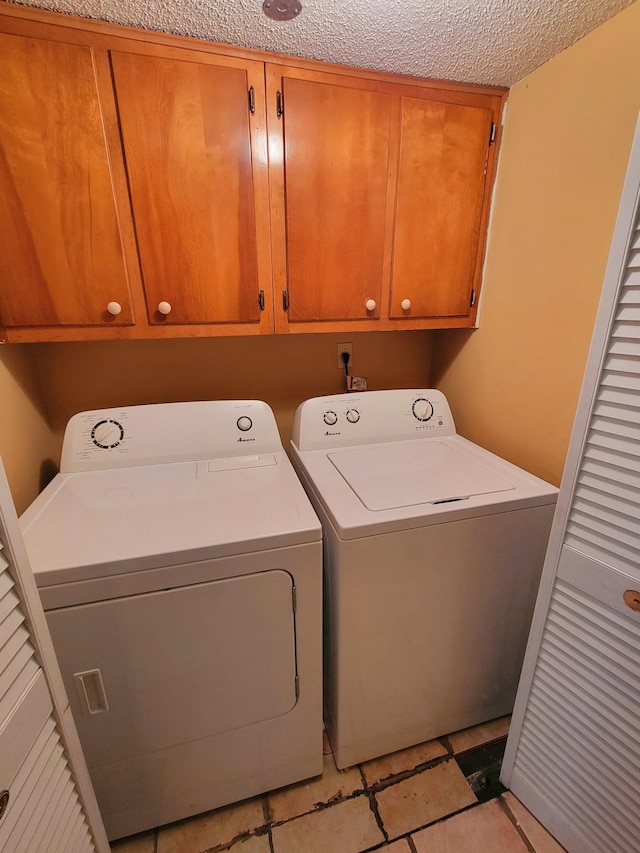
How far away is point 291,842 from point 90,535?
1109mm

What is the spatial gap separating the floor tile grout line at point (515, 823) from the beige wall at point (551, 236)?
1.06 metres

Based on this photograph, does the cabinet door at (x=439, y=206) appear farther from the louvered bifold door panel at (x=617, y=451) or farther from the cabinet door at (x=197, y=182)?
the louvered bifold door panel at (x=617, y=451)

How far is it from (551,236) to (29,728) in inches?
71.3

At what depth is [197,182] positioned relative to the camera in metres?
1.19

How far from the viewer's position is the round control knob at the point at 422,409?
1.64 m

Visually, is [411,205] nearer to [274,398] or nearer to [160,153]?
[160,153]

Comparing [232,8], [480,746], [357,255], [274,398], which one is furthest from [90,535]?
[480,746]

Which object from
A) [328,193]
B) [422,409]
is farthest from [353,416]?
[328,193]

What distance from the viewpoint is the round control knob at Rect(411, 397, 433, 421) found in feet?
5.37

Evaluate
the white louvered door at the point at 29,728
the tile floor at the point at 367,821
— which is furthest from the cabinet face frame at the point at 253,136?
the tile floor at the point at 367,821

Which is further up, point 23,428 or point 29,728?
point 23,428

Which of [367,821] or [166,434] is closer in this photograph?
[367,821]

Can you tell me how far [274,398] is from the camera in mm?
1825

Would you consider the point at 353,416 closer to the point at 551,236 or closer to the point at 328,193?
the point at 328,193
